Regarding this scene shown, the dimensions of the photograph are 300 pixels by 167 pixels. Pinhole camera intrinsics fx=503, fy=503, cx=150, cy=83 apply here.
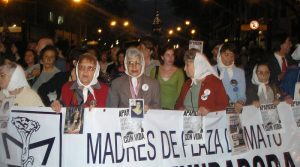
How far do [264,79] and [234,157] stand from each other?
145 centimetres

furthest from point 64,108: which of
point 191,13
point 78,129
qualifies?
point 191,13

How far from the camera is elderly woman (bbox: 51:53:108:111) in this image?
5785 mm

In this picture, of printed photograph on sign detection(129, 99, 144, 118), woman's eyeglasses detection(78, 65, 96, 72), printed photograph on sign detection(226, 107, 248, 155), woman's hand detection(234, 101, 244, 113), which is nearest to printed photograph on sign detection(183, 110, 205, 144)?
printed photograph on sign detection(226, 107, 248, 155)

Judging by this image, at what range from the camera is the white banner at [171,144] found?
5508mm

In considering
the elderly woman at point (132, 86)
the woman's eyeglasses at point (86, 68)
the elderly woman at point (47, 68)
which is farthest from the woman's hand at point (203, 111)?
the elderly woman at point (47, 68)

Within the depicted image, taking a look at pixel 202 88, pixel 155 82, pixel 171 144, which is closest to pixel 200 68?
pixel 202 88

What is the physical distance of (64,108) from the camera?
550cm

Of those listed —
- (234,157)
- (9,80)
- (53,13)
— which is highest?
(53,13)

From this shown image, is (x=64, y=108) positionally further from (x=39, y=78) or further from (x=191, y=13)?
(x=191, y=13)

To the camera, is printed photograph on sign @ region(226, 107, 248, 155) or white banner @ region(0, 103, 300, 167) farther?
printed photograph on sign @ region(226, 107, 248, 155)

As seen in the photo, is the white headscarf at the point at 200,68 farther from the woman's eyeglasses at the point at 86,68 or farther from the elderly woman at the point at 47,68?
the elderly woman at the point at 47,68

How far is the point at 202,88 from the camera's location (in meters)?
6.37

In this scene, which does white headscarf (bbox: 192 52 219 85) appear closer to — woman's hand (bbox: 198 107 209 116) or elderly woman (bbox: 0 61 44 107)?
woman's hand (bbox: 198 107 209 116)

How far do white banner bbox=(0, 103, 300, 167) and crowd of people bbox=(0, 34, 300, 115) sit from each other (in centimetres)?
24
